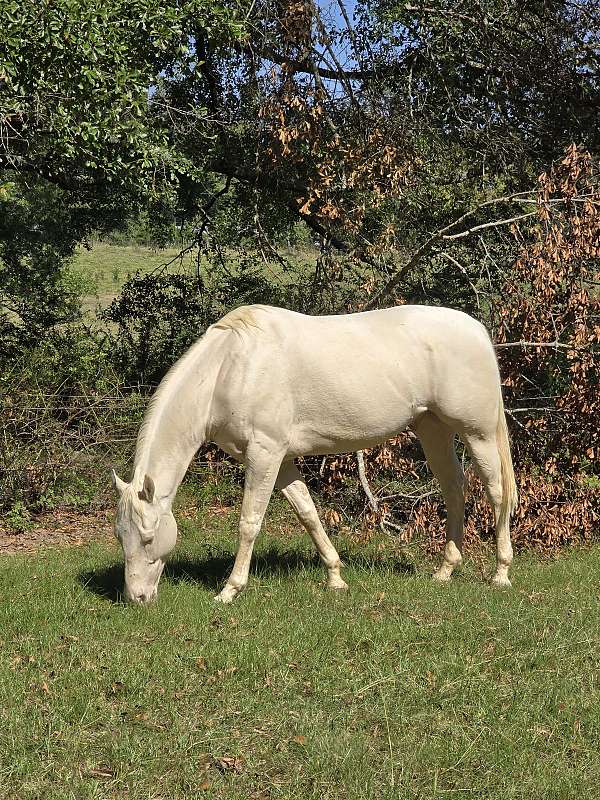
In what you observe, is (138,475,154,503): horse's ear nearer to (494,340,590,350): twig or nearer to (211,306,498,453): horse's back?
(211,306,498,453): horse's back

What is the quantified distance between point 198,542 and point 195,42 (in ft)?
22.1

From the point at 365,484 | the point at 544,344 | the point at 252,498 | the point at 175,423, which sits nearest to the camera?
the point at 175,423

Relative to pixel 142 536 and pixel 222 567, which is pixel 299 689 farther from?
pixel 222 567

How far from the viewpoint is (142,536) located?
5.98 m

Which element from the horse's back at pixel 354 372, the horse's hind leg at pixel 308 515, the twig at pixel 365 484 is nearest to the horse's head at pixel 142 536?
the horse's back at pixel 354 372

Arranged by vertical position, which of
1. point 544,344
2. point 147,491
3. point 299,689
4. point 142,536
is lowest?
point 299,689

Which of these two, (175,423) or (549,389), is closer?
(175,423)

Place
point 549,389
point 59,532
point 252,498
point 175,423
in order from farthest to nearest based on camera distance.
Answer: point 59,532, point 549,389, point 252,498, point 175,423

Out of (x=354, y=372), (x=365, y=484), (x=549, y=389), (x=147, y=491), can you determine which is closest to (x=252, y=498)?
(x=147, y=491)

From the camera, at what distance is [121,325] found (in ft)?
42.7

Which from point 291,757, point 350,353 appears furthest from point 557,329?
point 291,757

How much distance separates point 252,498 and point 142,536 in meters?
0.90

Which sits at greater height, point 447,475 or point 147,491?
point 147,491

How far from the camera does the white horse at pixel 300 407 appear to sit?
6.24 metres
